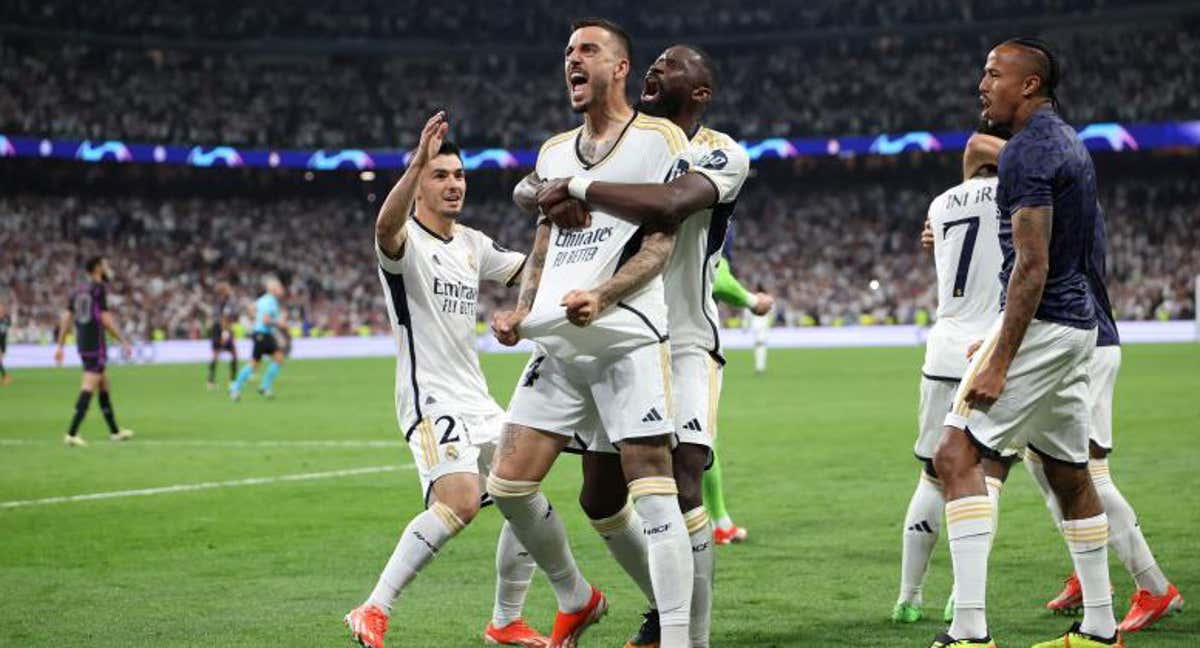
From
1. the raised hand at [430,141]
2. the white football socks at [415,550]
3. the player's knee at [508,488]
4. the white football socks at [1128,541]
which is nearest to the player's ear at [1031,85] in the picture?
the white football socks at [1128,541]

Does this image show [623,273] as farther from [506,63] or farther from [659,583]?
[506,63]

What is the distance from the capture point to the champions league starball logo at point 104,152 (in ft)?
194

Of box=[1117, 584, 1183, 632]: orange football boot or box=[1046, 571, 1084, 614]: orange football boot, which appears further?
box=[1046, 571, 1084, 614]: orange football boot

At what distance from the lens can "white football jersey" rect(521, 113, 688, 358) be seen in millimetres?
6246

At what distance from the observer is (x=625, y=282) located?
616cm

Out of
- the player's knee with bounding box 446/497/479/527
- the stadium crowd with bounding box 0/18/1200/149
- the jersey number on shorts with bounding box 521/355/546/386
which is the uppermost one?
the stadium crowd with bounding box 0/18/1200/149

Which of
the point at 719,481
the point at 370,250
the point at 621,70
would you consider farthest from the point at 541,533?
the point at 370,250

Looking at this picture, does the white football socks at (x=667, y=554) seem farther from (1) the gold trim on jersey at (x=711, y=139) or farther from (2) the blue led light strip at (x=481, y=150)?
(2) the blue led light strip at (x=481, y=150)

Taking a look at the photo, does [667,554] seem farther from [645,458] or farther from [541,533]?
[541,533]

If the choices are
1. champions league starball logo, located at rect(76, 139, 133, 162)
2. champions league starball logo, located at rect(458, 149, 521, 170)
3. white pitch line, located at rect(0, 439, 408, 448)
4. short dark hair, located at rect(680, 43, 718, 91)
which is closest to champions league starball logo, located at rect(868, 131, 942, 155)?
champions league starball logo, located at rect(458, 149, 521, 170)

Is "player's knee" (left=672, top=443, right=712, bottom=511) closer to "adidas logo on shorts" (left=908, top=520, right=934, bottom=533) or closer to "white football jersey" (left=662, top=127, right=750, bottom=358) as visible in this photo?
"white football jersey" (left=662, top=127, right=750, bottom=358)

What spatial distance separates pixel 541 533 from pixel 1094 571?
94.8 inches

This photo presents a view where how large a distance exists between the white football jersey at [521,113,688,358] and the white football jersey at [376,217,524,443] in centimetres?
132

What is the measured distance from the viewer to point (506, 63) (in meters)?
73.2
